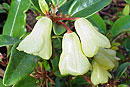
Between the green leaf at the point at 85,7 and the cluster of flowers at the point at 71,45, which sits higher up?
→ the green leaf at the point at 85,7

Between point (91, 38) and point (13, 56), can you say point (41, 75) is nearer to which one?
point (13, 56)

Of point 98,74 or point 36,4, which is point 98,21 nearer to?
point 98,74

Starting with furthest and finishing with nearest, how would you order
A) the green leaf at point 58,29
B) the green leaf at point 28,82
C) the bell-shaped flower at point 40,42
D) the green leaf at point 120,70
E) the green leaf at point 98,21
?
the green leaf at point 98,21 → the green leaf at point 120,70 → the green leaf at point 28,82 → the green leaf at point 58,29 → the bell-shaped flower at point 40,42

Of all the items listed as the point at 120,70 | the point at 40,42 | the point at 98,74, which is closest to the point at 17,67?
the point at 40,42

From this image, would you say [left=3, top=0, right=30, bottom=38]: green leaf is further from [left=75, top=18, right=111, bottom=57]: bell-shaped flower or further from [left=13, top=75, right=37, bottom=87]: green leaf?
[left=75, top=18, right=111, bottom=57]: bell-shaped flower

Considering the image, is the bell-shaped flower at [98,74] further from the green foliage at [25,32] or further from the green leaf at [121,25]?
the green leaf at [121,25]

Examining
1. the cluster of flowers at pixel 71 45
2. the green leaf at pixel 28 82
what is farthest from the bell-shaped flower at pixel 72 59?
the green leaf at pixel 28 82
